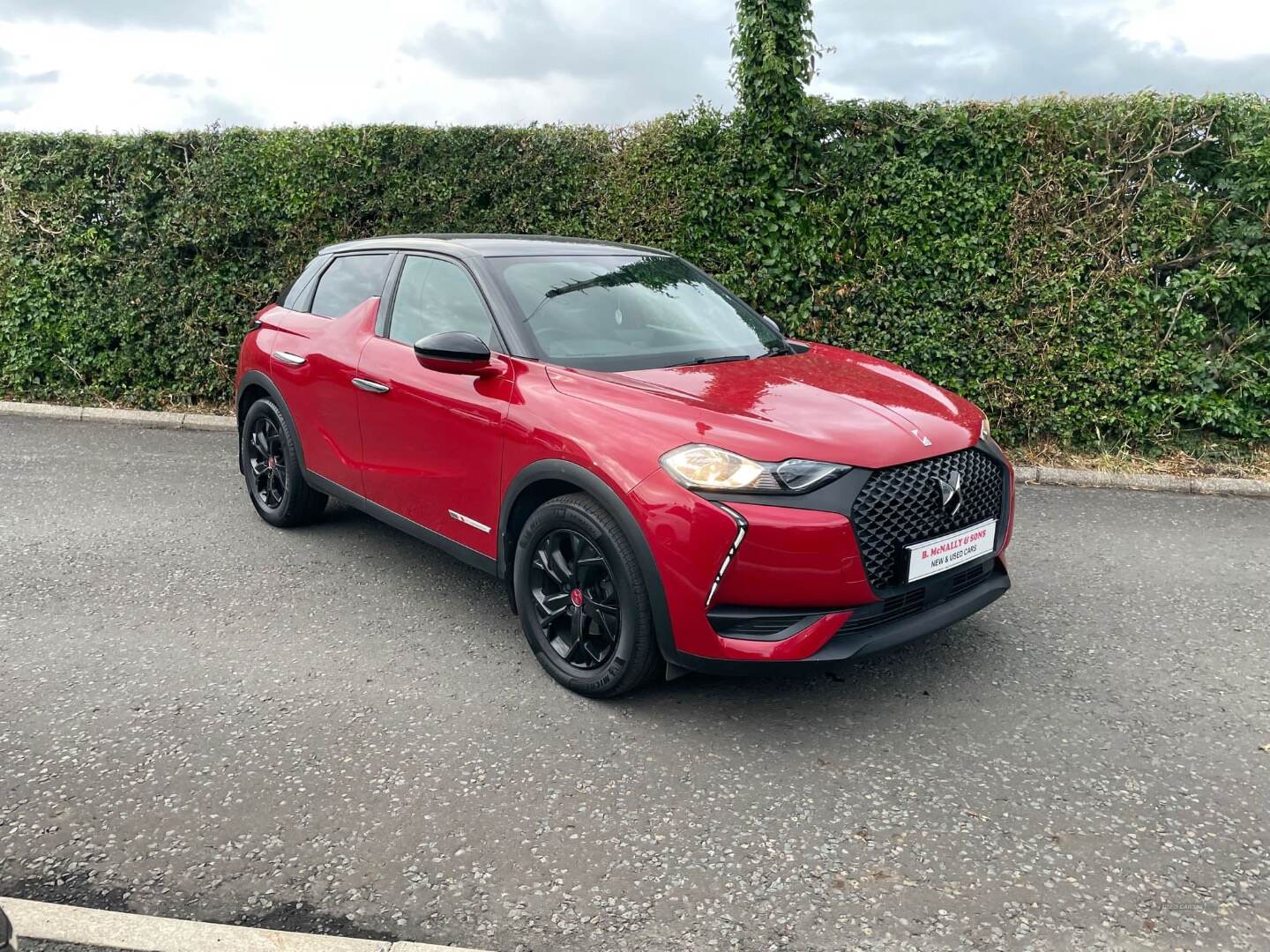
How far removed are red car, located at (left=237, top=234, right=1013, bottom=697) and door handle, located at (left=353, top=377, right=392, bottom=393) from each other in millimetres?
14

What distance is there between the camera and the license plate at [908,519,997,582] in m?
3.24

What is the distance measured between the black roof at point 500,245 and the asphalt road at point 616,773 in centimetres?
161

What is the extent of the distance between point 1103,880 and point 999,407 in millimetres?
5462

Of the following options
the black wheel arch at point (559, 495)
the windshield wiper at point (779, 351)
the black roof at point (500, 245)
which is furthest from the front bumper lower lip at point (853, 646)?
the black roof at point (500, 245)

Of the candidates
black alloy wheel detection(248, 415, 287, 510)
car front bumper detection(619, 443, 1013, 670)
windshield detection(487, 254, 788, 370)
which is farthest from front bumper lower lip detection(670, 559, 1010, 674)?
Result: black alloy wheel detection(248, 415, 287, 510)

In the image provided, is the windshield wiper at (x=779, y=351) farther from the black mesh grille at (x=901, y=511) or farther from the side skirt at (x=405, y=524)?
the side skirt at (x=405, y=524)

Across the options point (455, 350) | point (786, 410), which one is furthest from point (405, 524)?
point (786, 410)

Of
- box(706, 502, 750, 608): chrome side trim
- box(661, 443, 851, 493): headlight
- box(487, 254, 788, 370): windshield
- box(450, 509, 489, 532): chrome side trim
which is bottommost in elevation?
box(450, 509, 489, 532): chrome side trim

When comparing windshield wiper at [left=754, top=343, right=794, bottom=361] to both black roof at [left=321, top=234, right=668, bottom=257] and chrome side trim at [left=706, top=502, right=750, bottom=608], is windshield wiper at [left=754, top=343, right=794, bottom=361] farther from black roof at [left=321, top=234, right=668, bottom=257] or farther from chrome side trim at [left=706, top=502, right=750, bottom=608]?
chrome side trim at [left=706, top=502, right=750, bottom=608]

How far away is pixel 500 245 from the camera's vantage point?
446 centimetres

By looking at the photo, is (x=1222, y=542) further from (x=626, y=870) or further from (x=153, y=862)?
(x=153, y=862)

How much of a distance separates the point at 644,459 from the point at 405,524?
170 centimetres

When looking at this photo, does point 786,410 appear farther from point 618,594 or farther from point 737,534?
point 618,594

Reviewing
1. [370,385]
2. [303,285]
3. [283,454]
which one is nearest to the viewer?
[370,385]
